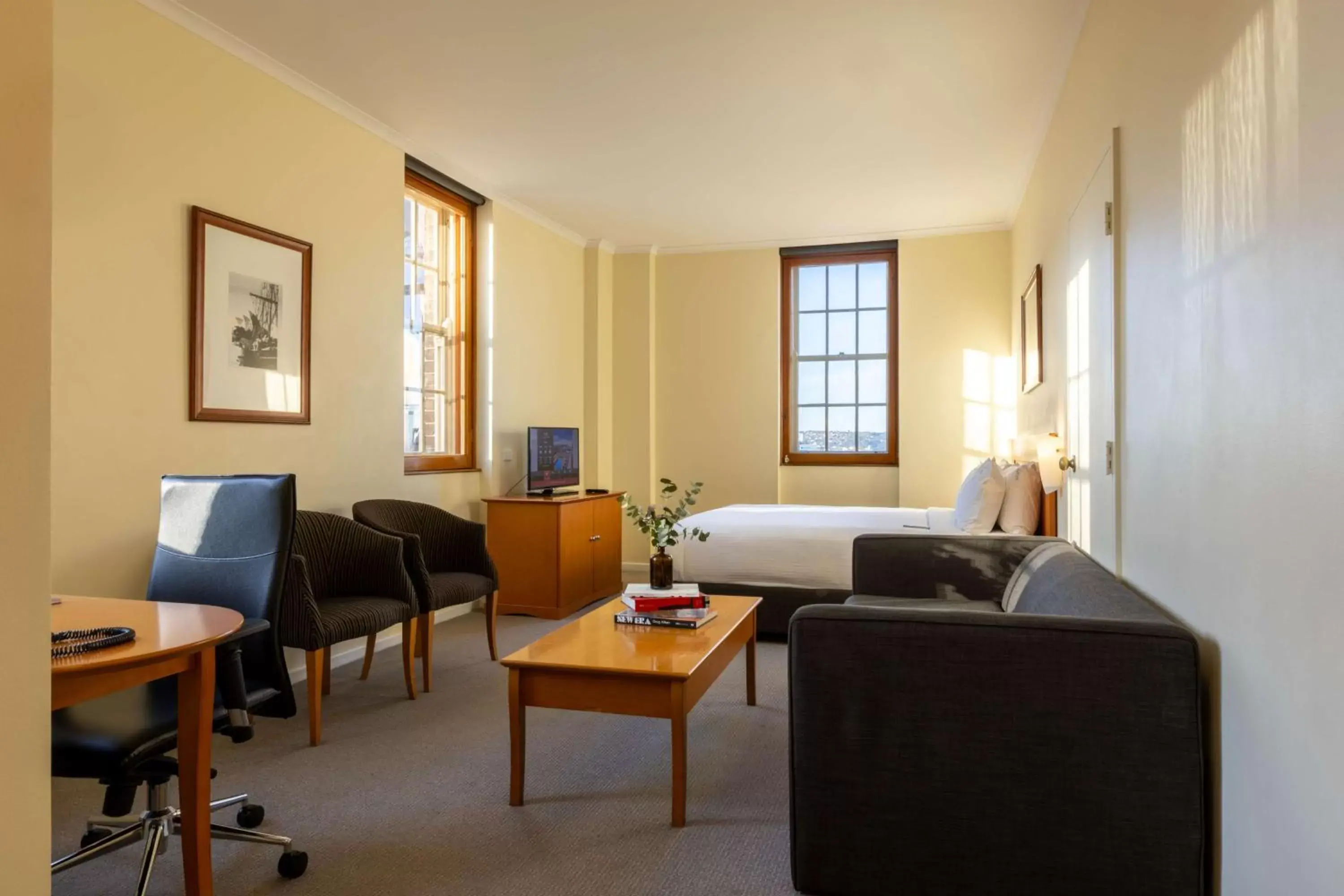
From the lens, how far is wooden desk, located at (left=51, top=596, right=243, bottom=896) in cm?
161

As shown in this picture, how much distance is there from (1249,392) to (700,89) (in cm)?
310

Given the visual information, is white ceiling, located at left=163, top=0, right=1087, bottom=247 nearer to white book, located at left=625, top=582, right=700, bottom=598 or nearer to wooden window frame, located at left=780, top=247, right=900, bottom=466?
wooden window frame, located at left=780, top=247, right=900, bottom=466

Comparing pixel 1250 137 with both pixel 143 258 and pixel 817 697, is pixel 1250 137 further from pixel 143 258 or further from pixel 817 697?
pixel 143 258

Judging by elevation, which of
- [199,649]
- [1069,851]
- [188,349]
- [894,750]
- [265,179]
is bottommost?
[1069,851]

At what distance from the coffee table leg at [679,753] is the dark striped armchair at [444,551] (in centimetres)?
174

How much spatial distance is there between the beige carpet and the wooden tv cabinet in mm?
1569

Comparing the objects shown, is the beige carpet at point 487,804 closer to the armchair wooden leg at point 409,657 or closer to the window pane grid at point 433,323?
the armchair wooden leg at point 409,657

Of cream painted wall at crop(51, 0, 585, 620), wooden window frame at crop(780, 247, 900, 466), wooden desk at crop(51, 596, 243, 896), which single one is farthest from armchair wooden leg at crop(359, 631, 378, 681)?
wooden window frame at crop(780, 247, 900, 466)

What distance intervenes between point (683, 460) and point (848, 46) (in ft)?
13.3

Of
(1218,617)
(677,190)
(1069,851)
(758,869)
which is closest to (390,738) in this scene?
(758,869)

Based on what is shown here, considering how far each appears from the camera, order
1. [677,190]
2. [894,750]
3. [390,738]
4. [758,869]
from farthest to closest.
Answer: [677,190] < [390,738] < [758,869] < [894,750]

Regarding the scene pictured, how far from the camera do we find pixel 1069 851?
1746 millimetres

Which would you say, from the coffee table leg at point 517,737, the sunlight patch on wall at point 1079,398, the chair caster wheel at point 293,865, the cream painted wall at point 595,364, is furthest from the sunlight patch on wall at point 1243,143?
the cream painted wall at point 595,364

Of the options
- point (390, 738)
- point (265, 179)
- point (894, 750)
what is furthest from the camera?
point (265, 179)
